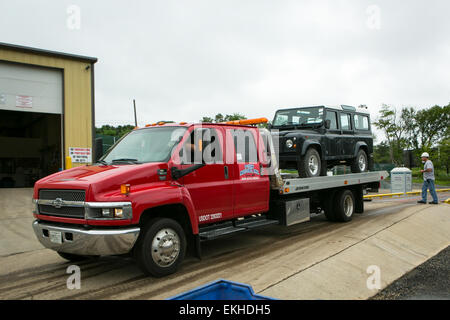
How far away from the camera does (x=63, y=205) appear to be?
493 centimetres

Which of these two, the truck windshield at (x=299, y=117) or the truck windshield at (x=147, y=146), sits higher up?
the truck windshield at (x=299, y=117)

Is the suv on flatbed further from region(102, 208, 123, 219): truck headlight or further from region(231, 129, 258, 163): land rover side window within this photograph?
region(102, 208, 123, 219): truck headlight

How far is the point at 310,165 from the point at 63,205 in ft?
18.2

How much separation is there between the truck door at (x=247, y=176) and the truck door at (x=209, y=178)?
0.66 ft

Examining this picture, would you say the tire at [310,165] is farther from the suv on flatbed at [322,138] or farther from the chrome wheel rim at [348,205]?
the chrome wheel rim at [348,205]

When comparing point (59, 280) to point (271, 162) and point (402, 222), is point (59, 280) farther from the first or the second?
point (402, 222)

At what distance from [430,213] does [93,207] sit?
937 cm

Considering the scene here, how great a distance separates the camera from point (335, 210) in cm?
947

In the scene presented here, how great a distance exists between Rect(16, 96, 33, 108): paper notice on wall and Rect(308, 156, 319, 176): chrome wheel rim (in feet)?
39.9

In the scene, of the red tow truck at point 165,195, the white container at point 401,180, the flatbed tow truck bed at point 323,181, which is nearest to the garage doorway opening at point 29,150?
the flatbed tow truck bed at point 323,181

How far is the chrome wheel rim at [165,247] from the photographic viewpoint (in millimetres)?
5000

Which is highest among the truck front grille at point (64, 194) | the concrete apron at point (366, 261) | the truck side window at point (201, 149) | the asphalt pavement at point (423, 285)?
the truck side window at point (201, 149)
